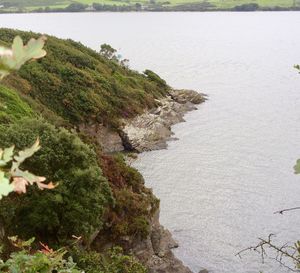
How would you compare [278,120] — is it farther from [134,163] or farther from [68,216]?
[68,216]

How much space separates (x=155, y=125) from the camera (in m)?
47.8

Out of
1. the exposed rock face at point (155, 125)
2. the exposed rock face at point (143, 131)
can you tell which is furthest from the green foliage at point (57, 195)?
the exposed rock face at point (155, 125)

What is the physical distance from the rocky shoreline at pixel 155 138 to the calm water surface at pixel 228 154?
4.30 ft

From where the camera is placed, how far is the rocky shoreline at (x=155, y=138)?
76.3 feet

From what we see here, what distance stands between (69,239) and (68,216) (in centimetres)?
87

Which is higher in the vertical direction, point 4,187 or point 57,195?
point 4,187

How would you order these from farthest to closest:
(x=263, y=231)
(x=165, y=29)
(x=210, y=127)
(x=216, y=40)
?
(x=165, y=29) → (x=216, y=40) → (x=210, y=127) → (x=263, y=231)

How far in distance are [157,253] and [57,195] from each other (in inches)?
321

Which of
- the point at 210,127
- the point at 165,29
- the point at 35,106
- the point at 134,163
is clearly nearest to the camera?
the point at 35,106

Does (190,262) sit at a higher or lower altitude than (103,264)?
lower

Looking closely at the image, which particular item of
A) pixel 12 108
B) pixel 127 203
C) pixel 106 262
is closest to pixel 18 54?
pixel 106 262

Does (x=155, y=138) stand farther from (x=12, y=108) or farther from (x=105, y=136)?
(x=12, y=108)

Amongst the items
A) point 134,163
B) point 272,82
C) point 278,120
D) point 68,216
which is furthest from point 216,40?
point 68,216

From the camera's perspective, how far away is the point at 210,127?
50.1 metres
